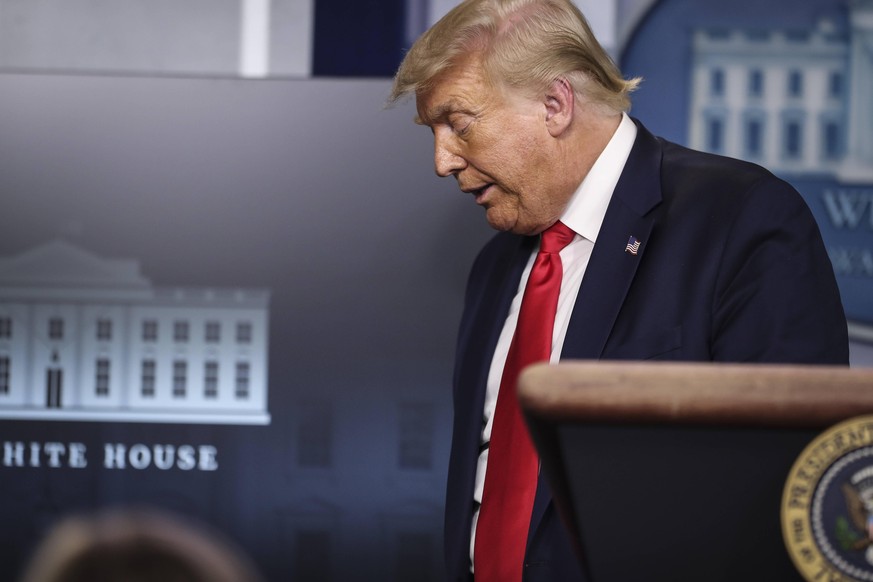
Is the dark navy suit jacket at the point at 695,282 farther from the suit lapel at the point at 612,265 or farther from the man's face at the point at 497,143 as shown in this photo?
the man's face at the point at 497,143

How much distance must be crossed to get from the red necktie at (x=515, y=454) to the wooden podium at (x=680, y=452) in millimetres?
913

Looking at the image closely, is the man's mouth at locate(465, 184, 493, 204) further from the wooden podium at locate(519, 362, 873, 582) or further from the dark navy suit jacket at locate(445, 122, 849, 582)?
the wooden podium at locate(519, 362, 873, 582)

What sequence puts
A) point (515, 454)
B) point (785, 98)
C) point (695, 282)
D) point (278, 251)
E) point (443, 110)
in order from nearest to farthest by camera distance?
point (695, 282), point (515, 454), point (443, 110), point (785, 98), point (278, 251)

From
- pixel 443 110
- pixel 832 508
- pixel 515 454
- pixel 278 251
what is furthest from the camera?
A: pixel 278 251

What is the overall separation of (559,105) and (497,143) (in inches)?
4.4

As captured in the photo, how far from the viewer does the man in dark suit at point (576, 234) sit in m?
1.50

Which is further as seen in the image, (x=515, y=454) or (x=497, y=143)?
(x=497, y=143)

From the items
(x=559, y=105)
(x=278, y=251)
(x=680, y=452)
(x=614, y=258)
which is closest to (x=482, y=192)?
(x=559, y=105)

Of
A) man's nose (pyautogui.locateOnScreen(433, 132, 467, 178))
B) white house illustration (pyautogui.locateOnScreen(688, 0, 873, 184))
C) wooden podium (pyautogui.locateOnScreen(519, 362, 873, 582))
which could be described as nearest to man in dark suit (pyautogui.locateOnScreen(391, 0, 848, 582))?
man's nose (pyautogui.locateOnScreen(433, 132, 467, 178))

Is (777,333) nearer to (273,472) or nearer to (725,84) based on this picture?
(725,84)

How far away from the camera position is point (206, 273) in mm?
2844

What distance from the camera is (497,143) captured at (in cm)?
181

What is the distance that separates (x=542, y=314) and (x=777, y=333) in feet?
1.32

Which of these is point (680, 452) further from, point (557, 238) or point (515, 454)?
point (557, 238)
